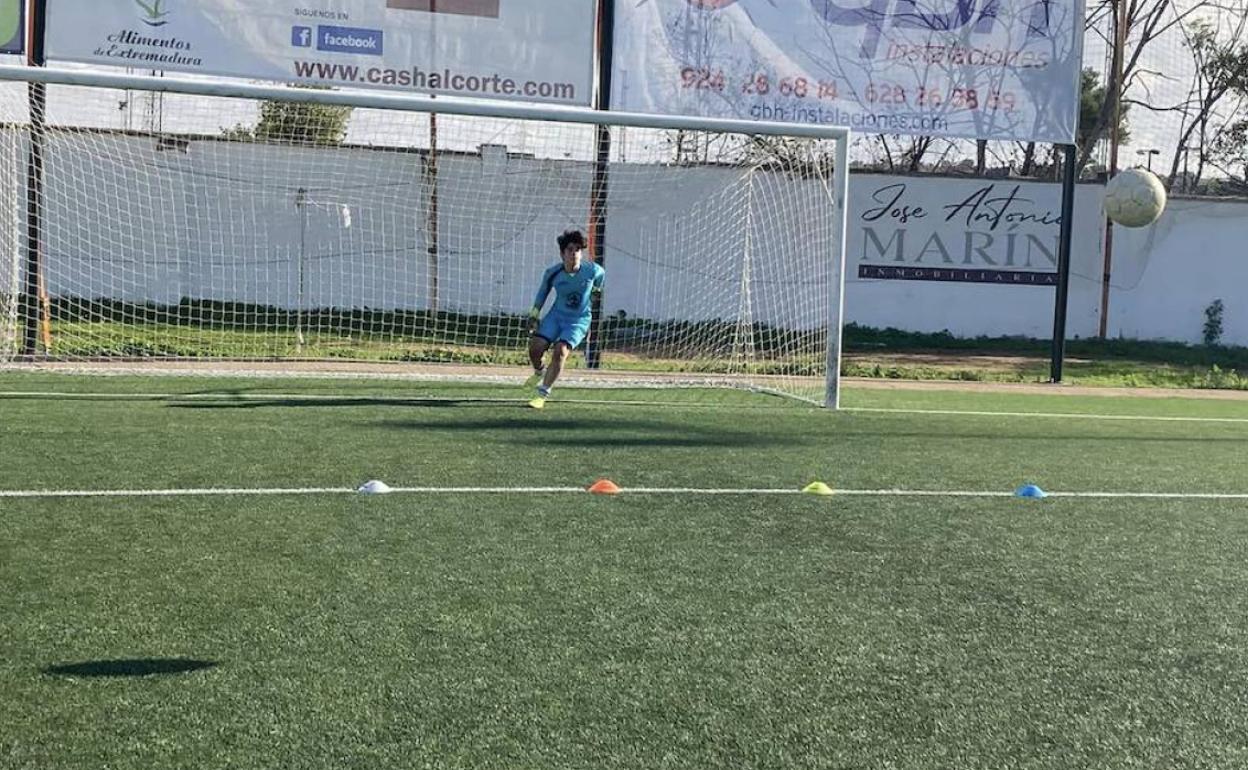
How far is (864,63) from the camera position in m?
15.0

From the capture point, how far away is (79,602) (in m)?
4.10

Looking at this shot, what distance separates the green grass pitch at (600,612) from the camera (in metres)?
3.07

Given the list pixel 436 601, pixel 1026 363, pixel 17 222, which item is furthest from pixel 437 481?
pixel 1026 363

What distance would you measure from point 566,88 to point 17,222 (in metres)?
6.39

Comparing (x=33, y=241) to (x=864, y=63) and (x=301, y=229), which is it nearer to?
(x=301, y=229)

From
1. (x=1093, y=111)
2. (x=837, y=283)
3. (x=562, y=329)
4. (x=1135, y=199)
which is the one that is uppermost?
(x=1093, y=111)

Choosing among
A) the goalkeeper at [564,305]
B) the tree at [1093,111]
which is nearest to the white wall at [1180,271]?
the tree at [1093,111]

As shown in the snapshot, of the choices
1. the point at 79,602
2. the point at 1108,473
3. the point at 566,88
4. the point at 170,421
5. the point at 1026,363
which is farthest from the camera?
the point at 1026,363

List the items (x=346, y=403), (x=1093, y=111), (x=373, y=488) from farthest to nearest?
(x=1093, y=111) → (x=346, y=403) → (x=373, y=488)

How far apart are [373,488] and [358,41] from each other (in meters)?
9.07

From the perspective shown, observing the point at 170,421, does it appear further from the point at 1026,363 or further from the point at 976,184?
the point at 976,184

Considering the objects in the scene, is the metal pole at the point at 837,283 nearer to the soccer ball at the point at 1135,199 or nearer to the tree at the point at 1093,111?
the soccer ball at the point at 1135,199

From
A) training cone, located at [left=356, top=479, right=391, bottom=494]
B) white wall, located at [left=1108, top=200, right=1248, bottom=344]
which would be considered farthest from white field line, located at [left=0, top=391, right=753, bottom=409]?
white wall, located at [left=1108, top=200, right=1248, bottom=344]

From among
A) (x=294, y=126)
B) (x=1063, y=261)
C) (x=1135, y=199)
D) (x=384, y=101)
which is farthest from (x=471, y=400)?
(x=1063, y=261)
